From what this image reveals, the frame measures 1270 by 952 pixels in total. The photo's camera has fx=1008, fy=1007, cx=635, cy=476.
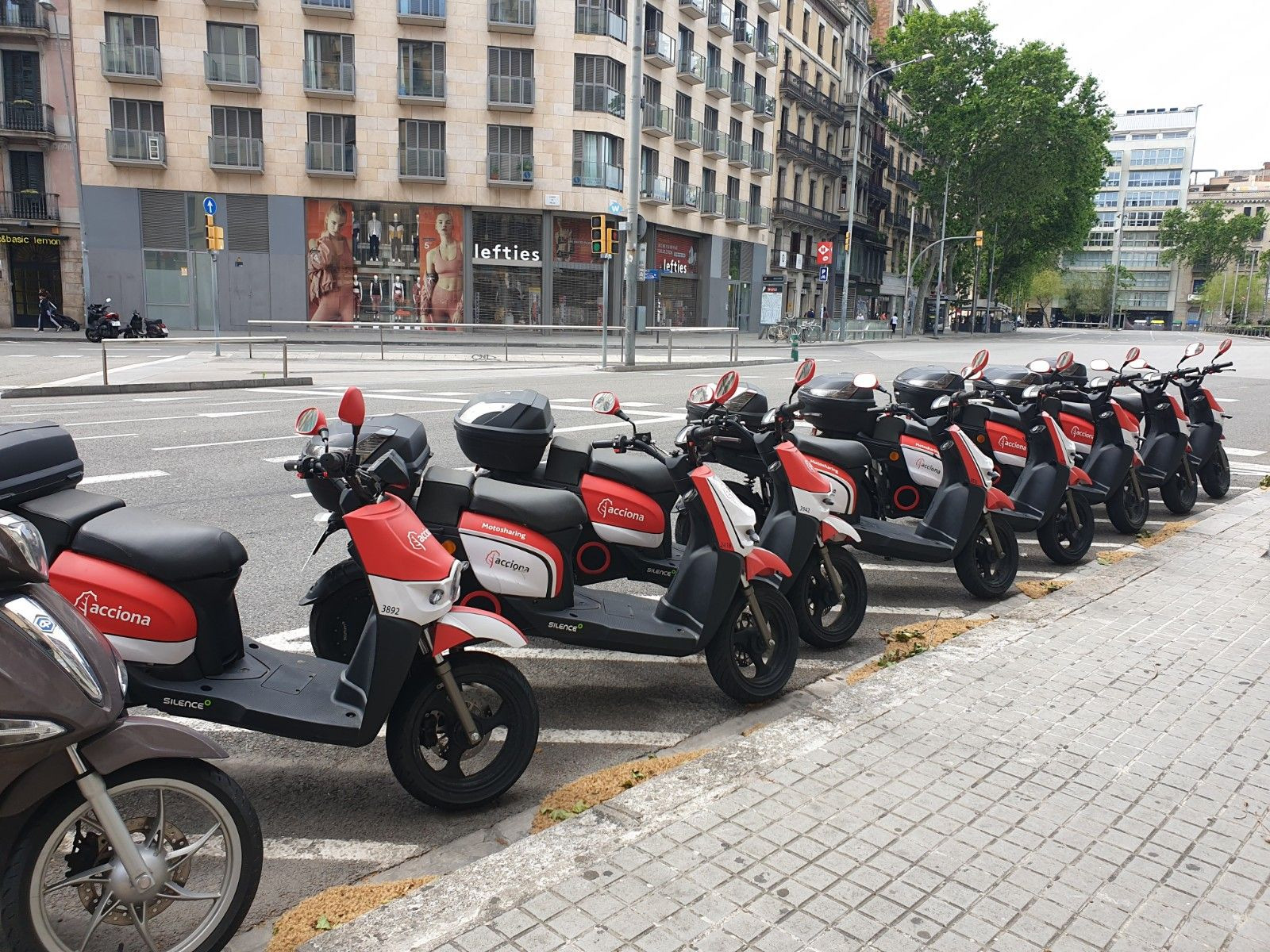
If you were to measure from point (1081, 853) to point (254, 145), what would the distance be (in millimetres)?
37521

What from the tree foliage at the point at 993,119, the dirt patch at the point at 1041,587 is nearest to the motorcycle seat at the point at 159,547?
the dirt patch at the point at 1041,587

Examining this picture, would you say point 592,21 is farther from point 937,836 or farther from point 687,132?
point 937,836

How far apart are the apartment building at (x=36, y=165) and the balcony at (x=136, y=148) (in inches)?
61.2

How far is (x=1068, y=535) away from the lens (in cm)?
677

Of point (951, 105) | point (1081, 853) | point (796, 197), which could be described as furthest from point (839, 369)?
point (951, 105)

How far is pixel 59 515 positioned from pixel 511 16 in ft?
123

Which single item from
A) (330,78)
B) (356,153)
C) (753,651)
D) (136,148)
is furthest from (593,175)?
(753,651)

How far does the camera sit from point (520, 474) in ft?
15.6

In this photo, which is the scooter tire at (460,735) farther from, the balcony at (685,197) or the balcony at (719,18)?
the balcony at (719,18)

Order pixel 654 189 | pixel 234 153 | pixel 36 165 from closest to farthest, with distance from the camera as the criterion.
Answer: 1. pixel 234 153
2. pixel 36 165
3. pixel 654 189

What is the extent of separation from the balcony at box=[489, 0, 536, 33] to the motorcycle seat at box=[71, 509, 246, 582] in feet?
121

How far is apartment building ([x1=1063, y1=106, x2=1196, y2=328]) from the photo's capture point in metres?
137

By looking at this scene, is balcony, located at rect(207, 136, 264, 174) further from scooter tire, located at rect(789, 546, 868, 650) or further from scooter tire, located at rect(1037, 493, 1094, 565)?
scooter tire, located at rect(789, 546, 868, 650)

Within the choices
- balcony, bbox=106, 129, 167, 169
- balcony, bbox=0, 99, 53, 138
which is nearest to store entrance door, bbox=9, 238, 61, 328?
balcony, bbox=0, 99, 53, 138
